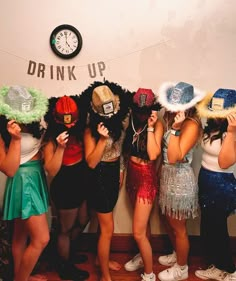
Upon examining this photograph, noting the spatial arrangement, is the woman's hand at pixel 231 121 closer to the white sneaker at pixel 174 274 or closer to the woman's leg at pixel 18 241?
the white sneaker at pixel 174 274

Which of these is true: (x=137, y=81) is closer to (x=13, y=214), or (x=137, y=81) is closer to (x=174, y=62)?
(x=174, y=62)

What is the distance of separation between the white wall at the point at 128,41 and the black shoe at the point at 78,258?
1256 mm

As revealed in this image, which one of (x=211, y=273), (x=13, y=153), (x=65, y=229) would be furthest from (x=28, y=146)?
(x=211, y=273)

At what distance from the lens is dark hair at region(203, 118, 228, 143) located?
6.70 feet

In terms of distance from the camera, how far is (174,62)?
246cm

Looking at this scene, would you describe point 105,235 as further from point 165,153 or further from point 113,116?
point 113,116

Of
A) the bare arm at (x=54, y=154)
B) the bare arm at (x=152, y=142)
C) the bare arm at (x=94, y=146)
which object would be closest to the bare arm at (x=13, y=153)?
the bare arm at (x=54, y=154)

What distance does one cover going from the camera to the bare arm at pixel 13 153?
6.12 feet

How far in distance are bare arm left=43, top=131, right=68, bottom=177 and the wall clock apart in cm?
71

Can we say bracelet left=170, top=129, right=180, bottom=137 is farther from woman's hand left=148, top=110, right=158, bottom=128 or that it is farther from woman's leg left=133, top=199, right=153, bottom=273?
woman's leg left=133, top=199, right=153, bottom=273

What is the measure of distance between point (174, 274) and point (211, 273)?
26 centimetres

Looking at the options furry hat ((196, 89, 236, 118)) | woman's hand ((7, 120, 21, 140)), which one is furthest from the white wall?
woman's hand ((7, 120, 21, 140))

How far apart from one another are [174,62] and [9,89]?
119 cm

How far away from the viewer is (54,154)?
2.08 metres
